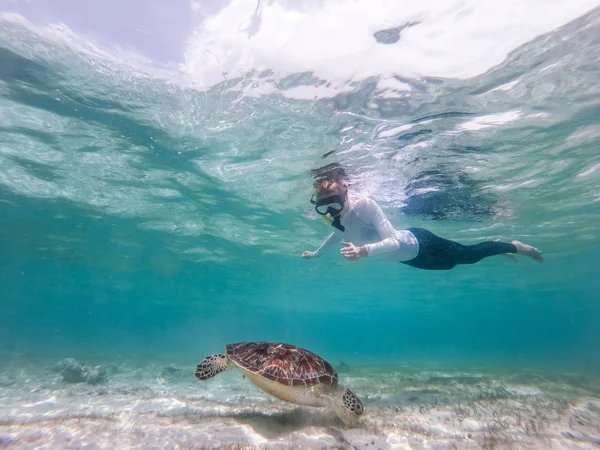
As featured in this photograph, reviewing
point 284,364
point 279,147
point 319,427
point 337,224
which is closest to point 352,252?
point 284,364

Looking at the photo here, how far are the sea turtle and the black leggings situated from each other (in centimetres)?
454

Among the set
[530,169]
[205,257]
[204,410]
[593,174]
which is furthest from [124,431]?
[205,257]

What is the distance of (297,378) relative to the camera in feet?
14.8

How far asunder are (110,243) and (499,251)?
99.2 feet

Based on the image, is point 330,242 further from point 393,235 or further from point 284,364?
point 284,364

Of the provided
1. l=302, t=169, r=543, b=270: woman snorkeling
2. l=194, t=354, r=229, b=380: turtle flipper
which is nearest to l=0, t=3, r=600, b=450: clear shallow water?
l=194, t=354, r=229, b=380: turtle flipper

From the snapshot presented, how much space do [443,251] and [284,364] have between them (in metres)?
5.65

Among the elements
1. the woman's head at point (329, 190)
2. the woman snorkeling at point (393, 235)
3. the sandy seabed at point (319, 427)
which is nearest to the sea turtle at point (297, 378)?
the sandy seabed at point (319, 427)

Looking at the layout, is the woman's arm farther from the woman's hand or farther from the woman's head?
the woman's hand

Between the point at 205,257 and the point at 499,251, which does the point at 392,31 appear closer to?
the point at 499,251

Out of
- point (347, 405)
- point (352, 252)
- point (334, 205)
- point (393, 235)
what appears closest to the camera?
point (347, 405)

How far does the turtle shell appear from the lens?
4.55 m

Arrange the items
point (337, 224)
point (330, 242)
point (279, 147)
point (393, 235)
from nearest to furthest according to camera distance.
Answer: point (393, 235) < point (337, 224) < point (330, 242) < point (279, 147)

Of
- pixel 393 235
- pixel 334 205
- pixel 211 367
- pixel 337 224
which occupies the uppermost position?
pixel 334 205
